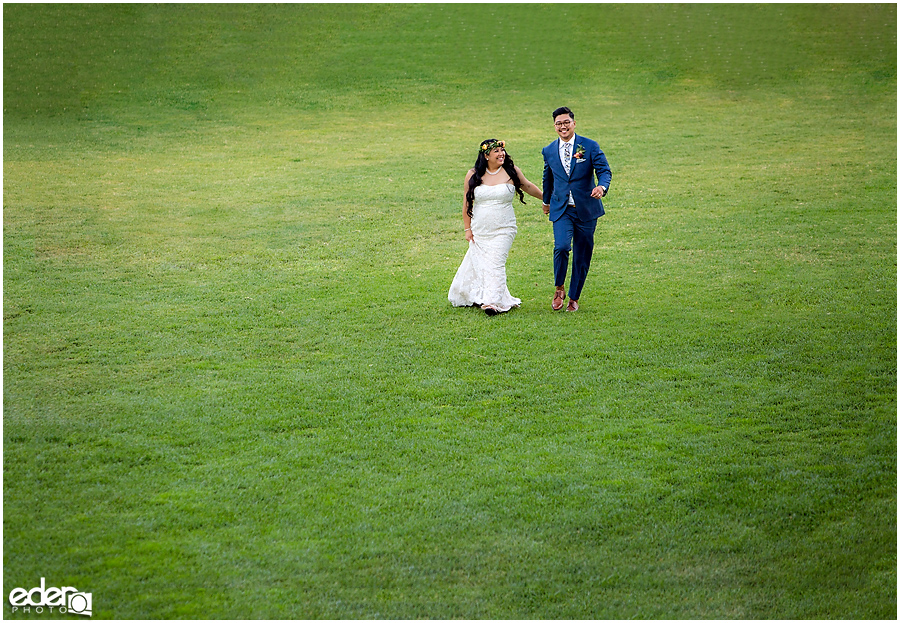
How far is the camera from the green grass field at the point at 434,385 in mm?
5125

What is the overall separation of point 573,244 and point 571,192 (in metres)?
0.60

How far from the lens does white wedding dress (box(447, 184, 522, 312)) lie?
982 centimetres

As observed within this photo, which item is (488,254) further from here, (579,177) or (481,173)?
(579,177)

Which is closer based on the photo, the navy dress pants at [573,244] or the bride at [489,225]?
the navy dress pants at [573,244]

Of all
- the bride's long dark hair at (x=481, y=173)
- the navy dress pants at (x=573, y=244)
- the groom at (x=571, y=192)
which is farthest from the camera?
the bride's long dark hair at (x=481, y=173)

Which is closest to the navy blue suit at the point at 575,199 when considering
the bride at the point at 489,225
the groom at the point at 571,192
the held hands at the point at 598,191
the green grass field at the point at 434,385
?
the groom at the point at 571,192

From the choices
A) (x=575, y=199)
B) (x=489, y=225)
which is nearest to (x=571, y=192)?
(x=575, y=199)

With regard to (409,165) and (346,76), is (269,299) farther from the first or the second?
(346,76)

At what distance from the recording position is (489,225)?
32.4ft

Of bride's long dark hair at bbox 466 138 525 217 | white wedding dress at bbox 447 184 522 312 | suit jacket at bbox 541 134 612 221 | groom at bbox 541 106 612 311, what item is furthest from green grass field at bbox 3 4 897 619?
bride's long dark hair at bbox 466 138 525 217

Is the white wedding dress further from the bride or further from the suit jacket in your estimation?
the suit jacket

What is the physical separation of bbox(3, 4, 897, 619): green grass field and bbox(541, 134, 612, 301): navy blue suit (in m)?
0.65

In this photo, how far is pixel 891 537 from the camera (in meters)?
5.45

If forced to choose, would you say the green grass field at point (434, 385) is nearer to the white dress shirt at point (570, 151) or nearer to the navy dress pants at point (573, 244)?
the navy dress pants at point (573, 244)
